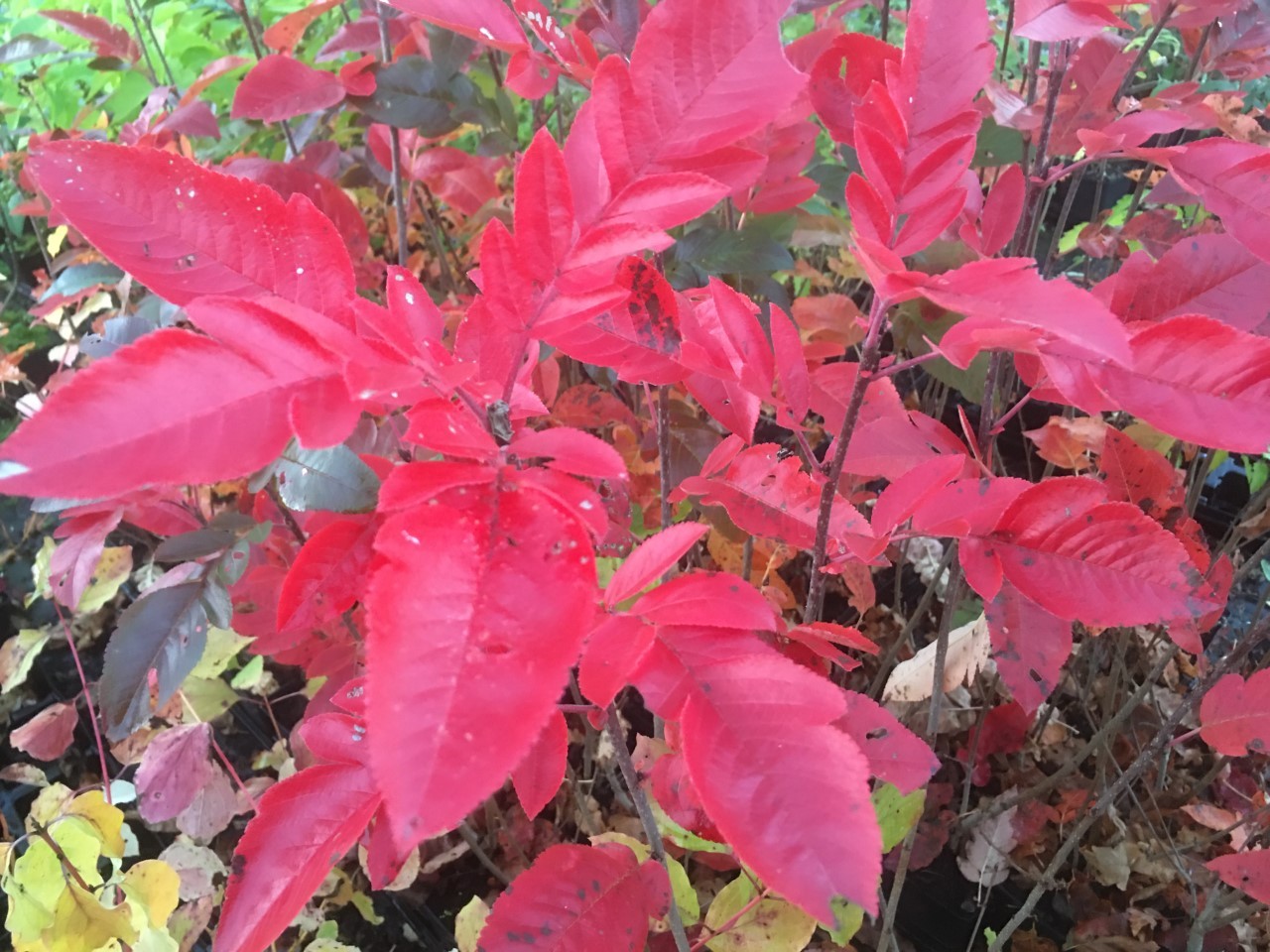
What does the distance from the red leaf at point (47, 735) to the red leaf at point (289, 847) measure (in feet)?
2.54

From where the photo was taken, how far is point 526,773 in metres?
0.53

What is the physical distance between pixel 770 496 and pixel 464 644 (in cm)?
34

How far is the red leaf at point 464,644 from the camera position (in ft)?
0.83

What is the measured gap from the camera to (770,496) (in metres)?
0.58

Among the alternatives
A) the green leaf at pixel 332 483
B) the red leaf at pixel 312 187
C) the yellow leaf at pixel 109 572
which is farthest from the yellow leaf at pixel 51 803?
the red leaf at pixel 312 187

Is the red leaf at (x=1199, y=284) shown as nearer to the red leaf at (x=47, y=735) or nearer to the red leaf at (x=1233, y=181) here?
the red leaf at (x=1233, y=181)

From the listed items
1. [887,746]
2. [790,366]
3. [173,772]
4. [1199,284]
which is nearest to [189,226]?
[790,366]

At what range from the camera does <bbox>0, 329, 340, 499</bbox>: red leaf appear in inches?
10.4

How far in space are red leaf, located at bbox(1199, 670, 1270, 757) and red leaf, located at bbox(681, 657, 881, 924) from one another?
51cm

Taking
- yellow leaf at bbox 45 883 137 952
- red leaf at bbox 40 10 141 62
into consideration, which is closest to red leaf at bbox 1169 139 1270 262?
yellow leaf at bbox 45 883 137 952

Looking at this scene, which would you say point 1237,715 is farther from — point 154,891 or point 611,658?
point 154,891

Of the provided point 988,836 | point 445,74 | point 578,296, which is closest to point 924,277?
point 578,296

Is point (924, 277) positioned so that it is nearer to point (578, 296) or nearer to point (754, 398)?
point (578, 296)

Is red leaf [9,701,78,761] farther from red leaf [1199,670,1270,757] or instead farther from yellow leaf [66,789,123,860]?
red leaf [1199,670,1270,757]
